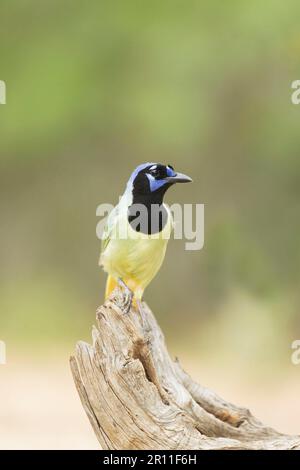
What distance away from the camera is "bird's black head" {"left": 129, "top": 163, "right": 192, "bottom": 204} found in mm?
2719

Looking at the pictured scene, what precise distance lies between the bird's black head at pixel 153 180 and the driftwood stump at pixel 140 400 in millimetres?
335

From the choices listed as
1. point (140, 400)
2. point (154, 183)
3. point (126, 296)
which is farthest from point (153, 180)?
point (140, 400)

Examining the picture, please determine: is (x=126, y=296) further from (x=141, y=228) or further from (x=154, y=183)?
(x=154, y=183)

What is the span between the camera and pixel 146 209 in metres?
2.75

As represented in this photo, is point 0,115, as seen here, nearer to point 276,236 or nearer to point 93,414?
point 276,236

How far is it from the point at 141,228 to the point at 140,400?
58 centimetres

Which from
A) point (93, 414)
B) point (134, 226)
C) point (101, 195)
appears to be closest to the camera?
point (93, 414)

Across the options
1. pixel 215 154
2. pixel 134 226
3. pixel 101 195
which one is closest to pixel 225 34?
pixel 215 154

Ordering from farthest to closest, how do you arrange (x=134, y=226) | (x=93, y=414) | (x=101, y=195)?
(x=101, y=195) → (x=134, y=226) → (x=93, y=414)

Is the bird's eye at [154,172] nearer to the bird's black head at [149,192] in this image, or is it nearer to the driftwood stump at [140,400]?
the bird's black head at [149,192]

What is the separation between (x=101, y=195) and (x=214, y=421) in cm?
313

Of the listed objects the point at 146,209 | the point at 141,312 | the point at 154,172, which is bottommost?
the point at 141,312

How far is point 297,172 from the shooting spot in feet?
18.6

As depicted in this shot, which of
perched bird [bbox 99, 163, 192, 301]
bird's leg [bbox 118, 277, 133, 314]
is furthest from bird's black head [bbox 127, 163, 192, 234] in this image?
bird's leg [bbox 118, 277, 133, 314]
